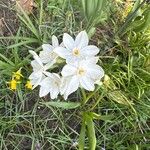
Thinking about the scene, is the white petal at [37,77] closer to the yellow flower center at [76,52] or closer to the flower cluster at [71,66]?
the flower cluster at [71,66]

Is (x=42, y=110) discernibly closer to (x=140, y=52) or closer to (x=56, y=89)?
(x=56, y=89)

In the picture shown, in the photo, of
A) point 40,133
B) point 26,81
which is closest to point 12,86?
point 26,81

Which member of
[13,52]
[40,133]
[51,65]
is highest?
[51,65]

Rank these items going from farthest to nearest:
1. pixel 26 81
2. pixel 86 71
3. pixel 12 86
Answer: pixel 26 81
pixel 12 86
pixel 86 71

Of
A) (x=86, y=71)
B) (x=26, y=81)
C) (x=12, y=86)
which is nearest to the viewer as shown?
(x=86, y=71)

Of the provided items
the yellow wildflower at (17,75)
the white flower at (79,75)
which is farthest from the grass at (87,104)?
the white flower at (79,75)

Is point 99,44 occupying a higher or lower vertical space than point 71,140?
higher

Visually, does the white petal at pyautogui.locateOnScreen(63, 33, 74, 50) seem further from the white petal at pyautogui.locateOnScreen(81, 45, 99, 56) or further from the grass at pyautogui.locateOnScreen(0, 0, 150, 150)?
the grass at pyautogui.locateOnScreen(0, 0, 150, 150)
